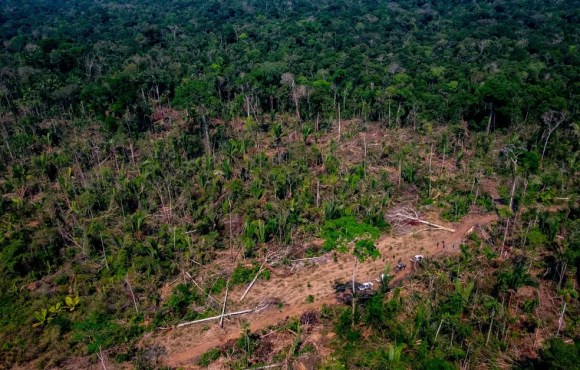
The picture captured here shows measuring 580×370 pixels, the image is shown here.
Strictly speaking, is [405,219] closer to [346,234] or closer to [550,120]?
[346,234]

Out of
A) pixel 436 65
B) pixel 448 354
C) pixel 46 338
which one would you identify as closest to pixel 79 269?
pixel 46 338

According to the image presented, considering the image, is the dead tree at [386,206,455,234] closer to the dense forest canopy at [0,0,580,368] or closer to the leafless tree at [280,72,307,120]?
the dense forest canopy at [0,0,580,368]

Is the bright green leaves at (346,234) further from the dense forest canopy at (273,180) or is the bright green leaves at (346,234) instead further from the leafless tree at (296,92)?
the leafless tree at (296,92)

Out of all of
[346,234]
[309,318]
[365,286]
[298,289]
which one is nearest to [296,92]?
[346,234]

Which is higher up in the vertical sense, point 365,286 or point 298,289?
point 365,286

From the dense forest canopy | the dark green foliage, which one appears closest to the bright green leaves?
the dense forest canopy

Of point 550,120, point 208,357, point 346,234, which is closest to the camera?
point 208,357

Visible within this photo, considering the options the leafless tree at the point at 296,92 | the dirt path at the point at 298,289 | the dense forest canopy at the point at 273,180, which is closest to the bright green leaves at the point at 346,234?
the dense forest canopy at the point at 273,180
